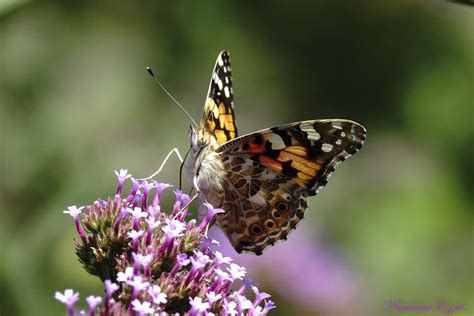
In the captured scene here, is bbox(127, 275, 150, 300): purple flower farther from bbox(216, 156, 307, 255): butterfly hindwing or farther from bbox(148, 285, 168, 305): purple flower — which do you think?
bbox(216, 156, 307, 255): butterfly hindwing

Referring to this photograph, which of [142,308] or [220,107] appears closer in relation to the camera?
[142,308]

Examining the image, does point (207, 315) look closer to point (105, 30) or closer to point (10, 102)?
point (10, 102)

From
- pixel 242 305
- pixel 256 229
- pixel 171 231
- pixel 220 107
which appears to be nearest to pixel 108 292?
pixel 171 231

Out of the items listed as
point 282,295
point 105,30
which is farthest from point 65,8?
point 282,295

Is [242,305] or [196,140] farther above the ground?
[196,140]

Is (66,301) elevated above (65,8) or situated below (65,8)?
below

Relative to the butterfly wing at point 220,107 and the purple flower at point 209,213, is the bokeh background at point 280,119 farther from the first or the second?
the purple flower at point 209,213

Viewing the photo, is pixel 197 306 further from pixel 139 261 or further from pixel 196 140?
pixel 196 140

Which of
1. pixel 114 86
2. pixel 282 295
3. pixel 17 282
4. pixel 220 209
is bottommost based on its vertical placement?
pixel 282 295
